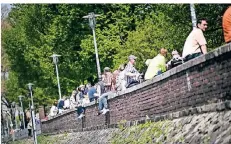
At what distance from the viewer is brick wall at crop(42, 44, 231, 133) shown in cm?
791

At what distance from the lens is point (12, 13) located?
107 ft

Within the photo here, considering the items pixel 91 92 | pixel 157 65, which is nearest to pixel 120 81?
pixel 157 65

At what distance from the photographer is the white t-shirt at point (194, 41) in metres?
9.36

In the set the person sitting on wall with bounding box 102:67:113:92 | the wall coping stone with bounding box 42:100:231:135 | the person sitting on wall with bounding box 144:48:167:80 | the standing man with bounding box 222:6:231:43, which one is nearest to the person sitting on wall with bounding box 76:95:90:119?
the person sitting on wall with bounding box 102:67:113:92

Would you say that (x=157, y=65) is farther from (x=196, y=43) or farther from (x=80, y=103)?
(x=80, y=103)

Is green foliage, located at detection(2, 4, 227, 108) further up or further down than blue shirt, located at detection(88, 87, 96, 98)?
further up

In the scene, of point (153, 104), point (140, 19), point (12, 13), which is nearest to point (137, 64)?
point (140, 19)

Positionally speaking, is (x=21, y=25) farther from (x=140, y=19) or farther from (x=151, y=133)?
(x=151, y=133)

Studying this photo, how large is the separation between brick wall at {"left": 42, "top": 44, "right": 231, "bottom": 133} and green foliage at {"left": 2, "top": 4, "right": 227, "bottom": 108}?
5047 millimetres

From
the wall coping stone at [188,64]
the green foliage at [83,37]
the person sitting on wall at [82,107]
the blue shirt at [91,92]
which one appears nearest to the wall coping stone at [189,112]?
the wall coping stone at [188,64]

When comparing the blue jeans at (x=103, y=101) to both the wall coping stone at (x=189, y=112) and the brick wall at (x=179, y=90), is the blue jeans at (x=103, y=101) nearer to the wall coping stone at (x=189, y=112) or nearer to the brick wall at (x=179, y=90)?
the brick wall at (x=179, y=90)

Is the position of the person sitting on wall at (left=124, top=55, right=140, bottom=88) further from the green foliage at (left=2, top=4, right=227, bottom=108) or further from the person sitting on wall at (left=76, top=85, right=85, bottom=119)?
the person sitting on wall at (left=76, top=85, right=85, bottom=119)

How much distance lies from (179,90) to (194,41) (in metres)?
0.81

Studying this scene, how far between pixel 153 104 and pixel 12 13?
22449mm
